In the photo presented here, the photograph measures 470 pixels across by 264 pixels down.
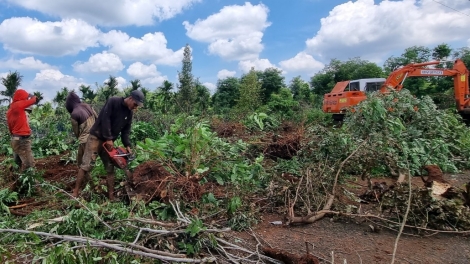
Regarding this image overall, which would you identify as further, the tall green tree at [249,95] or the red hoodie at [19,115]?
the tall green tree at [249,95]

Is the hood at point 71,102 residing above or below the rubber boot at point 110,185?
above

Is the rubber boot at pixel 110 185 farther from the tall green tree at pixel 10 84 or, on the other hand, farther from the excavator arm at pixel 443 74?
the tall green tree at pixel 10 84

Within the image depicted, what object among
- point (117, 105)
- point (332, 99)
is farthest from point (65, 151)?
point (332, 99)

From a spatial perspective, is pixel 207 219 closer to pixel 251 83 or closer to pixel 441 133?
pixel 441 133

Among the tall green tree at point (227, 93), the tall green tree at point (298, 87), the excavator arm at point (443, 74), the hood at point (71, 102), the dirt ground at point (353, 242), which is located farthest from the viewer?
the tall green tree at point (298, 87)

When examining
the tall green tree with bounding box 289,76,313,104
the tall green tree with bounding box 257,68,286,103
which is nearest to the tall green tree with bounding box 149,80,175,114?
the tall green tree with bounding box 257,68,286,103

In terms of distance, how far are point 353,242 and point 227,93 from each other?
27899 millimetres

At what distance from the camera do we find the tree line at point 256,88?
2202cm

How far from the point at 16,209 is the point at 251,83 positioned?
22498 millimetres

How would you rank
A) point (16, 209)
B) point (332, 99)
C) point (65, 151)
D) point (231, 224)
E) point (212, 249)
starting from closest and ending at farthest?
point (212, 249), point (231, 224), point (16, 209), point (65, 151), point (332, 99)

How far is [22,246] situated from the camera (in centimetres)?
338

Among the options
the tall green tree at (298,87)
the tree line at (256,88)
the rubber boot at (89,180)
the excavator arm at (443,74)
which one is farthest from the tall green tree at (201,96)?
the rubber boot at (89,180)

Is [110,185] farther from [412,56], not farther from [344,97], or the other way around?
[412,56]

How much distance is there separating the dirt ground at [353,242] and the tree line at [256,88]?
1240 centimetres
